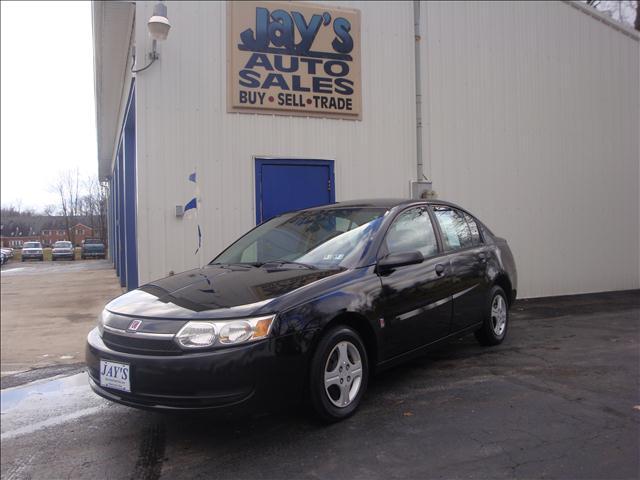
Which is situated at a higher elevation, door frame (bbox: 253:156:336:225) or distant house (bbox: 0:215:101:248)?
door frame (bbox: 253:156:336:225)

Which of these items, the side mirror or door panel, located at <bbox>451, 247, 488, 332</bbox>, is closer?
the side mirror

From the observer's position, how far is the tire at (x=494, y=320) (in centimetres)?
556

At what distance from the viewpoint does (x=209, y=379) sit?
3039 millimetres

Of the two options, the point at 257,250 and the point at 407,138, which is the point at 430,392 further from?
the point at 407,138

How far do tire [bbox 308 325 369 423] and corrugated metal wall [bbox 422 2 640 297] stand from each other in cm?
585

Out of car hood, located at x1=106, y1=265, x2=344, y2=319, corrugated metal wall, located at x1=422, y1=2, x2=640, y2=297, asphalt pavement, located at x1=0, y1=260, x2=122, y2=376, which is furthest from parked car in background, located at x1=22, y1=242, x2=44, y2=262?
corrugated metal wall, located at x1=422, y1=2, x2=640, y2=297

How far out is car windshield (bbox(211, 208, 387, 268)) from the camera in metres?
4.14

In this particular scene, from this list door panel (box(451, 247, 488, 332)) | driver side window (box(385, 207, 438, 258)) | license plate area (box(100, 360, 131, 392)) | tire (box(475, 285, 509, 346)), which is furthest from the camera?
tire (box(475, 285, 509, 346))

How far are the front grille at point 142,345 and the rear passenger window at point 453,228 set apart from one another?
2.81 m

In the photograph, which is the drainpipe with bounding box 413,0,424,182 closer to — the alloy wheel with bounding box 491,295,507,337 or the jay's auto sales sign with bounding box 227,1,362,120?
the jay's auto sales sign with bounding box 227,1,362,120

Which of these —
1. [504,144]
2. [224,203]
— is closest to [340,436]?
[224,203]

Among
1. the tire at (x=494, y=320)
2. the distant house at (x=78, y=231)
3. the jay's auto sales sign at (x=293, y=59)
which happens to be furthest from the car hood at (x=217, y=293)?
the jay's auto sales sign at (x=293, y=59)

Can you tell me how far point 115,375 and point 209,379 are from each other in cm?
68

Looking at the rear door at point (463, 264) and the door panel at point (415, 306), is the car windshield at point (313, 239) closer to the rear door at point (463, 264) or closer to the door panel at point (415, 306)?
the door panel at point (415, 306)
